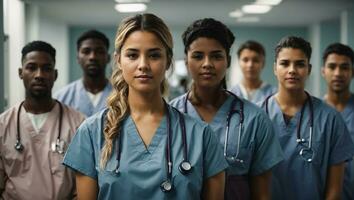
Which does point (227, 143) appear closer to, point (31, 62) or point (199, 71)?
point (199, 71)

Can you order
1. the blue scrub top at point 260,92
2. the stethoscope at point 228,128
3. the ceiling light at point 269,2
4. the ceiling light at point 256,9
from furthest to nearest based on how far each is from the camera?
the ceiling light at point 256,9 < the ceiling light at point 269,2 < the blue scrub top at point 260,92 < the stethoscope at point 228,128

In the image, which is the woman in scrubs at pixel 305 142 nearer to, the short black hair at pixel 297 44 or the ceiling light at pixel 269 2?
the short black hair at pixel 297 44

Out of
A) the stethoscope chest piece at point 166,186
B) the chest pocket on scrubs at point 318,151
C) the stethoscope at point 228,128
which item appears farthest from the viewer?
the chest pocket on scrubs at point 318,151

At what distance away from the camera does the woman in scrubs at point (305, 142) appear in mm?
1854

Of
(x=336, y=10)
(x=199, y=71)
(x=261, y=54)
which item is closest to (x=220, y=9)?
(x=336, y=10)

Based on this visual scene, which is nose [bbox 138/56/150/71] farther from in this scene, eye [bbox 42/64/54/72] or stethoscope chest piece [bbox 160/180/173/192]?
eye [bbox 42/64/54/72]

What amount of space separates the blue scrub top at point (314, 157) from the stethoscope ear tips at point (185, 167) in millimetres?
678

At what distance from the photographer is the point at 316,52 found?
696 centimetres

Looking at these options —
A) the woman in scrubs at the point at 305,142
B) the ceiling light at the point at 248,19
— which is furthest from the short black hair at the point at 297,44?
the ceiling light at the point at 248,19

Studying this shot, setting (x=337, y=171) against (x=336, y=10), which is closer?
(x=337, y=171)

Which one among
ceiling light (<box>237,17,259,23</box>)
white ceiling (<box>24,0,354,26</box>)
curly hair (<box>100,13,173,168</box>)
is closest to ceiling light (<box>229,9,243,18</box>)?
white ceiling (<box>24,0,354,26</box>)

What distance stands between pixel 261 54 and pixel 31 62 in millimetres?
1932

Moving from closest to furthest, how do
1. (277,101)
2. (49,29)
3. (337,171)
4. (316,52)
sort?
(337,171) < (277,101) < (49,29) < (316,52)

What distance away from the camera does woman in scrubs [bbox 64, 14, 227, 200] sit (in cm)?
133
